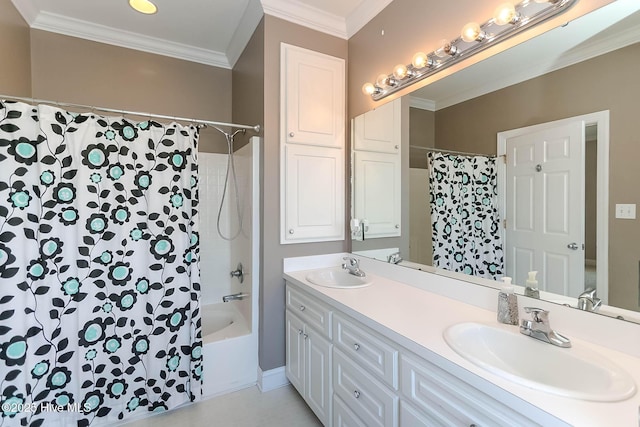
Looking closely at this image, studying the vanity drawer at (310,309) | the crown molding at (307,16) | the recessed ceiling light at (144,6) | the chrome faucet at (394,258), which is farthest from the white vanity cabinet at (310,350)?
the recessed ceiling light at (144,6)

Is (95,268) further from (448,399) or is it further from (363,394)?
(448,399)

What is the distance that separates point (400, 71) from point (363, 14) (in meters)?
0.65

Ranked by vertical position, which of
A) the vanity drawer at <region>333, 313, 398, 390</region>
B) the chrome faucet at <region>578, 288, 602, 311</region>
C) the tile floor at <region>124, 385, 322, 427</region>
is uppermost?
the chrome faucet at <region>578, 288, 602, 311</region>

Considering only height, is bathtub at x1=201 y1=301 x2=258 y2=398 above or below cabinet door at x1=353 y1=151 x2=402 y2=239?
below

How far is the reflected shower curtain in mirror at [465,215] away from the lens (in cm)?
143

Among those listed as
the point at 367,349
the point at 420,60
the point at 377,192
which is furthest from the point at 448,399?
the point at 420,60

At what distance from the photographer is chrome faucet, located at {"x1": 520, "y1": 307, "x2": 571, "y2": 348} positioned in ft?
3.20

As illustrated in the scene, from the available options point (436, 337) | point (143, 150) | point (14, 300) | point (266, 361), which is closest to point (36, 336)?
point (14, 300)

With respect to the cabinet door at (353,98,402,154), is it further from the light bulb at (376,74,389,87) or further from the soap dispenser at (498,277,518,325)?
the soap dispenser at (498,277,518,325)

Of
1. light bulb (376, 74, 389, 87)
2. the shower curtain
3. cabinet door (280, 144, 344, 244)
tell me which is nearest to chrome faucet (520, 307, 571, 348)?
cabinet door (280, 144, 344, 244)

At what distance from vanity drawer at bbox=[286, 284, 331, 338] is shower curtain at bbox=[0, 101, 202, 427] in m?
0.63

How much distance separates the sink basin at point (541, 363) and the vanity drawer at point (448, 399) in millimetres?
82

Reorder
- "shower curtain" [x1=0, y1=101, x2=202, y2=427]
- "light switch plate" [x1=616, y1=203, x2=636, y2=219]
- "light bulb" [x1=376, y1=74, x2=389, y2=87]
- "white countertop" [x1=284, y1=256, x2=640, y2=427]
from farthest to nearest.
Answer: "light bulb" [x1=376, y1=74, x2=389, y2=87] < "shower curtain" [x1=0, y1=101, x2=202, y2=427] < "light switch plate" [x1=616, y1=203, x2=636, y2=219] < "white countertop" [x1=284, y1=256, x2=640, y2=427]

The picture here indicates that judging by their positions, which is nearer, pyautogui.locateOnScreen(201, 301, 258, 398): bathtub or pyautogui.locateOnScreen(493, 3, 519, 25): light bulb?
pyautogui.locateOnScreen(493, 3, 519, 25): light bulb
